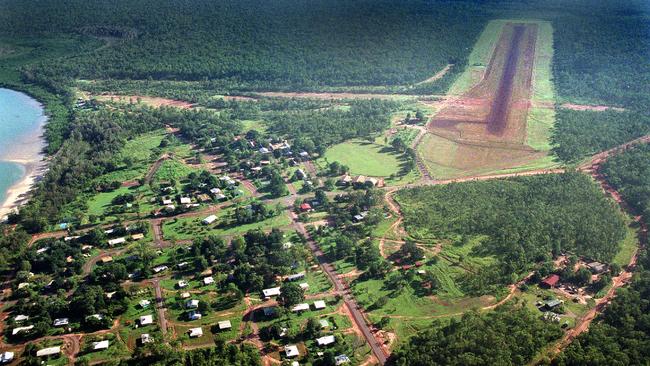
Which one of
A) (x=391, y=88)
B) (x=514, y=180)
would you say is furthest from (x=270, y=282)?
(x=391, y=88)

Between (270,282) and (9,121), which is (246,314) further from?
(9,121)

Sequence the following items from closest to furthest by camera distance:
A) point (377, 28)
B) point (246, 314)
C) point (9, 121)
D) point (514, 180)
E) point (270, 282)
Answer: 1. point (246, 314)
2. point (270, 282)
3. point (514, 180)
4. point (9, 121)
5. point (377, 28)

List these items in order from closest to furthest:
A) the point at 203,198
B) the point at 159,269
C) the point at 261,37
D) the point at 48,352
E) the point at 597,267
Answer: the point at 48,352 < the point at 159,269 < the point at 597,267 < the point at 203,198 < the point at 261,37

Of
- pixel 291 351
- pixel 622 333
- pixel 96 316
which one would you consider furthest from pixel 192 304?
pixel 622 333

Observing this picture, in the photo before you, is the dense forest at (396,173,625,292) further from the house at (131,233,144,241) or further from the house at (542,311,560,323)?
the house at (131,233,144,241)

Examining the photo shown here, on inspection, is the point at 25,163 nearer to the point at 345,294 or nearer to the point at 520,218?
the point at 345,294

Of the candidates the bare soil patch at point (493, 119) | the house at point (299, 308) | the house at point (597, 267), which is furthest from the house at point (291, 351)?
the bare soil patch at point (493, 119)
